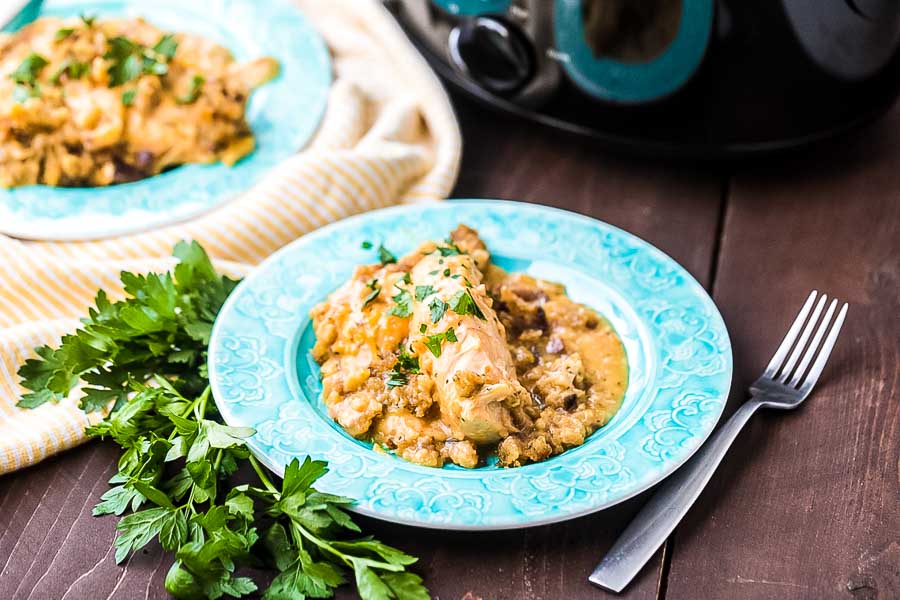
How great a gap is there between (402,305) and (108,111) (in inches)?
41.2

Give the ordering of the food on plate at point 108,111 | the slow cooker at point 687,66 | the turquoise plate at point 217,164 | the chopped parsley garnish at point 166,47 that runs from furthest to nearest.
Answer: the chopped parsley garnish at point 166,47 < the food on plate at point 108,111 < the turquoise plate at point 217,164 < the slow cooker at point 687,66

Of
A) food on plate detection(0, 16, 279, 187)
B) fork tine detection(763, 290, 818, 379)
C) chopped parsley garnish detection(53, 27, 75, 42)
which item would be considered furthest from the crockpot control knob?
chopped parsley garnish detection(53, 27, 75, 42)

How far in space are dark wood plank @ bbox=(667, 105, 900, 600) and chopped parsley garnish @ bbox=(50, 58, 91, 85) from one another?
1.51 m

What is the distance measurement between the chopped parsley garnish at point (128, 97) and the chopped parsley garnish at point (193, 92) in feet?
0.32

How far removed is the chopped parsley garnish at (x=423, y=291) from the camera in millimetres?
1706

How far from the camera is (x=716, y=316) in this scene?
5.97 ft

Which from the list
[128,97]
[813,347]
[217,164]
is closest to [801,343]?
[813,347]

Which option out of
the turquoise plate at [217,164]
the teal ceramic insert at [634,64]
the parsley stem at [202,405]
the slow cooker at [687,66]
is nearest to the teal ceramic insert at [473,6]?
the slow cooker at [687,66]

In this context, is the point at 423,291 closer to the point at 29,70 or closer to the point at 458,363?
the point at 458,363

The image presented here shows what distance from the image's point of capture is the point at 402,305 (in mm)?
1721

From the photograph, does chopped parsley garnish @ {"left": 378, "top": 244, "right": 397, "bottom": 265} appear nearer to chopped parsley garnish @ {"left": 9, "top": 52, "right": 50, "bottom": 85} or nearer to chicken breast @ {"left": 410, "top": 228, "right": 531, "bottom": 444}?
chicken breast @ {"left": 410, "top": 228, "right": 531, "bottom": 444}

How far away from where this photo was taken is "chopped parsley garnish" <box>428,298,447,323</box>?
5.39 feet

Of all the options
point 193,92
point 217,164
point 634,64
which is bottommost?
point 217,164

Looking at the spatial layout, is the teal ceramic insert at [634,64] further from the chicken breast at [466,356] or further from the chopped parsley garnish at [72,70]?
the chopped parsley garnish at [72,70]
